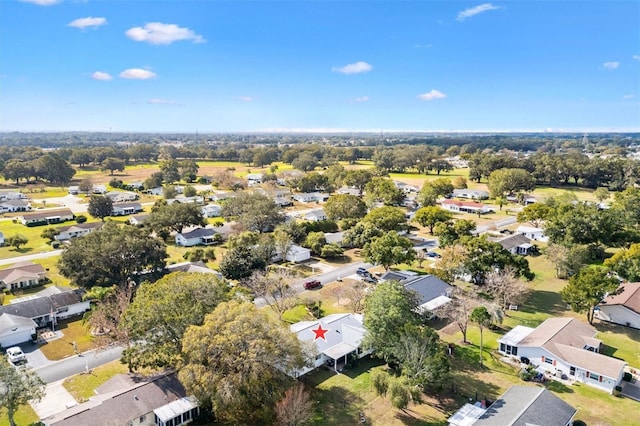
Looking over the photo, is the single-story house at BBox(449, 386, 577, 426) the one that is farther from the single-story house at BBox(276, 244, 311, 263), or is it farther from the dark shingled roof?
the single-story house at BBox(276, 244, 311, 263)

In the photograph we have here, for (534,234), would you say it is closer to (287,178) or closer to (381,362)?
(381,362)

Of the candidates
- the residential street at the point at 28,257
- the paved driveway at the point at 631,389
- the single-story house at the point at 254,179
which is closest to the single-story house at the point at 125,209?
the residential street at the point at 28,257

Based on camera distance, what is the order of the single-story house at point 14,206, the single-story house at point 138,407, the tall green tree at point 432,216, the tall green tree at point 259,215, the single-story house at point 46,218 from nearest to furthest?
the single-story house at point 138,407 → the tall green tree at point 432,216 → the tall green tree at point 259,215 → the single-story house at point 46,218 → the single-story house at point 14,206

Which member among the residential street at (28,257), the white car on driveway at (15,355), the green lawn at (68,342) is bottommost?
the green lawn at (68,342)

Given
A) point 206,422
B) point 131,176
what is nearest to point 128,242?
point 206,422

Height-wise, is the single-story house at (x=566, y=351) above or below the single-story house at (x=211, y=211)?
below

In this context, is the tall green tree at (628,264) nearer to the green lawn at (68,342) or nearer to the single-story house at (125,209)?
the green lawn at (68,342)

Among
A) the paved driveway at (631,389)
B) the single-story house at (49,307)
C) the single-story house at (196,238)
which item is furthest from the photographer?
the single-story house at (196,238)
